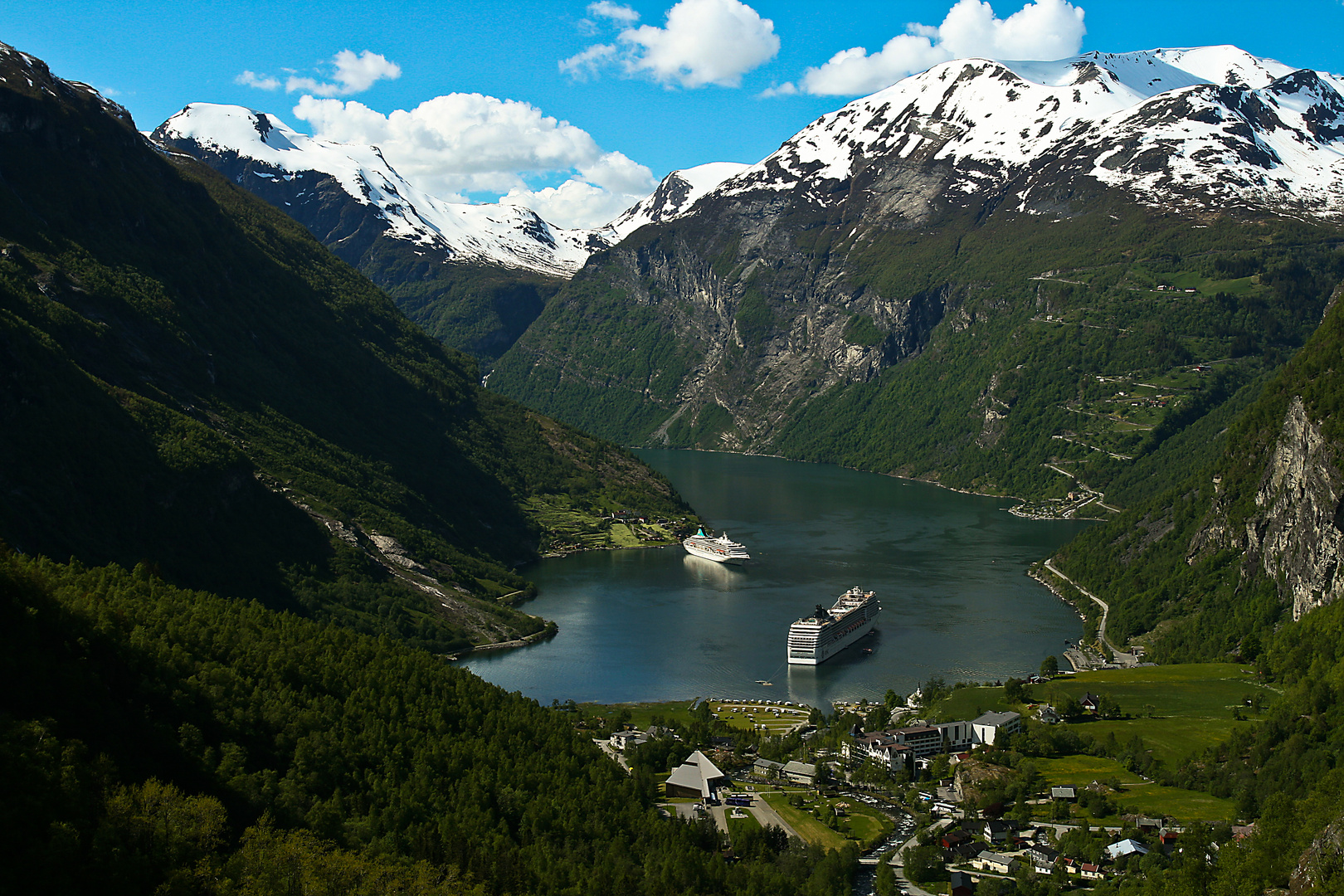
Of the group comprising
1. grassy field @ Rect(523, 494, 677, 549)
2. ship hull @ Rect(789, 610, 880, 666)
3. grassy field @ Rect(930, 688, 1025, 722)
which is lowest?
grassy field @ Rect(930, 688, 1025, 722)

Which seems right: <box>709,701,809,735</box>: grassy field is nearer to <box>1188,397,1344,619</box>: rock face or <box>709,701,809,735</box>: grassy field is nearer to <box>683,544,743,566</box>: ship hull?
<box>1188,397,1344,619</box>: rock face

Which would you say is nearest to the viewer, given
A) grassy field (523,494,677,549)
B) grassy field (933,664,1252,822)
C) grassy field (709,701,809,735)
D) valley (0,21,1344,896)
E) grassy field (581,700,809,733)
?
valley (0,21,1344,896)

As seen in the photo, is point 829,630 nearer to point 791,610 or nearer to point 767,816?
point 791,610

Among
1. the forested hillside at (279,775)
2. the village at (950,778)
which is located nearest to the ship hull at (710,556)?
the village at (950,778)

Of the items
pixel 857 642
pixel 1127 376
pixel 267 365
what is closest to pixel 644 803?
pixel 857 642

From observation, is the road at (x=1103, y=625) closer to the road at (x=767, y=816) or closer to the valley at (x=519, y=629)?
the valley at (x=519, y=629)

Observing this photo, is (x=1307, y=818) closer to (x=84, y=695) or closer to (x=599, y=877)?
(x=599, y=877)

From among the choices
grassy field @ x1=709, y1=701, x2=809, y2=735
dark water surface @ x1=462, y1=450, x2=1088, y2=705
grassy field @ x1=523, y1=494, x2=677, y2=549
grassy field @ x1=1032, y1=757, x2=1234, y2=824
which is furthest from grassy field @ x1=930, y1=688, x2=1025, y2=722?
grassy field @ x1=523, y1=494, x2=677, y2=549

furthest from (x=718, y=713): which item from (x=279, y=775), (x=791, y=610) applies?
(x=279, y=775)
